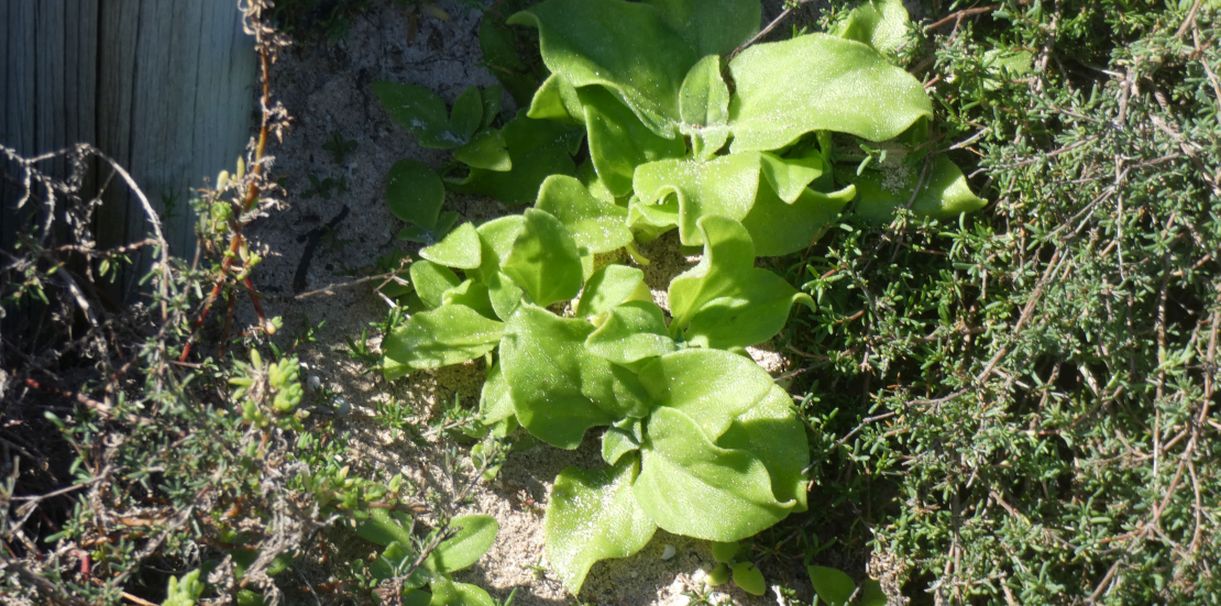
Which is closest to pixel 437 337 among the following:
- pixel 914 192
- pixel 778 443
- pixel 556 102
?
pixel 556 102

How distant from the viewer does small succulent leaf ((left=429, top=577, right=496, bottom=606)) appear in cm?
259

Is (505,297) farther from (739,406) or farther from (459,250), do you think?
(739,406)

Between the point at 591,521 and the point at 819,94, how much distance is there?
1.19 meters

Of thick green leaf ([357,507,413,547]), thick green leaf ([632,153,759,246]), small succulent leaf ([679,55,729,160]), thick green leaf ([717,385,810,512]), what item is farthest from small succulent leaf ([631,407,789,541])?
small succulent leaf ([679,55,729,160])

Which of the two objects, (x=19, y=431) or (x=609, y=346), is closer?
(x=19, y=431)

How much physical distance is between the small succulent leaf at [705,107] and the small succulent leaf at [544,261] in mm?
428

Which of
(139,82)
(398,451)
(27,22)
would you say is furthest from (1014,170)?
(27,22)

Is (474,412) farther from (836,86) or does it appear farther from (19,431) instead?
(836,86)

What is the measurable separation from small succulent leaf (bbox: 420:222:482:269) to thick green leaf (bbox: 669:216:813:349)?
492 millimetres

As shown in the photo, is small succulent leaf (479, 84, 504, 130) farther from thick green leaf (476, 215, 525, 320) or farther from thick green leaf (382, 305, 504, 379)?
thick green leaf (382, 305, 504, 379)

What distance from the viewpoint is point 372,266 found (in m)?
3.00

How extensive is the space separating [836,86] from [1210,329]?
1009 mm

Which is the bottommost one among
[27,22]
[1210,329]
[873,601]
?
[873,601]

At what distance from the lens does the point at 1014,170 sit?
2627 millimetres
